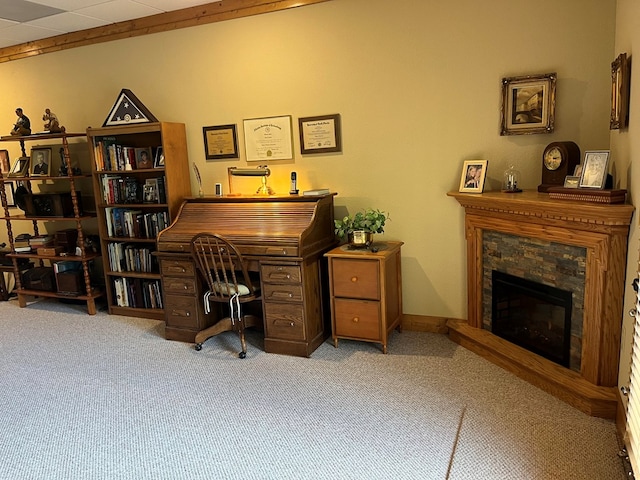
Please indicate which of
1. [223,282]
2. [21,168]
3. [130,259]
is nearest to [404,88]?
[223,282]

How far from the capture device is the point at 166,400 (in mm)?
2809

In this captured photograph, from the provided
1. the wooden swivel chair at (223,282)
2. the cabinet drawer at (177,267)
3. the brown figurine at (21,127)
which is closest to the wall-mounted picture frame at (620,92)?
the wooden swivel chair at (223,282)

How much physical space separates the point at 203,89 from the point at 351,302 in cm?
226

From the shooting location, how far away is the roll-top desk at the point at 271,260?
10.8ft

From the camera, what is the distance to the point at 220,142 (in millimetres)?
4113

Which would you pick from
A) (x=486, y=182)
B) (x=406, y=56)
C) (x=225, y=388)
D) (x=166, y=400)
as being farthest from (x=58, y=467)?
(x=406, y=56)

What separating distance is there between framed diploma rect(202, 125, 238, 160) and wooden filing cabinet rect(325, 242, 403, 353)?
4.58 ft

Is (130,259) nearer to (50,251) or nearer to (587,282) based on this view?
(50,251)

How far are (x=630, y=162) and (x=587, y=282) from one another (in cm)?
63

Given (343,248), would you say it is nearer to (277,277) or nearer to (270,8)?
(277,277)

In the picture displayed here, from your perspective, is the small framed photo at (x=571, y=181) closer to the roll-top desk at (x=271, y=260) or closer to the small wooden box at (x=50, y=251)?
the roll-top desk at (x=271, y=260)

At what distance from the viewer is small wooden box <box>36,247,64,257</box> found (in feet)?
15.1

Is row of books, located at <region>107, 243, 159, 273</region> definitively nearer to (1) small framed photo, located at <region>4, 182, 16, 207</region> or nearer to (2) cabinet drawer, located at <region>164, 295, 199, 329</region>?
(2) cabinet drawer, located at <region>164, 295, 199, 329</region>

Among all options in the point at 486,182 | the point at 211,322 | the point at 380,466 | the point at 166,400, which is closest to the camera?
the point at 380,466
